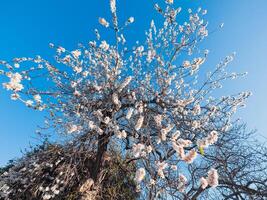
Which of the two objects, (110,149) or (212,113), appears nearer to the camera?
(110,149)

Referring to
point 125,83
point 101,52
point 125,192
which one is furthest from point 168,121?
point 101,52

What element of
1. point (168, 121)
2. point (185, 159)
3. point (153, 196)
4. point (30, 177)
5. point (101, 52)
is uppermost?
point (101, 52)

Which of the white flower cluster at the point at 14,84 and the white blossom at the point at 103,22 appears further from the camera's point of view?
the white blossom at the point at 103,22

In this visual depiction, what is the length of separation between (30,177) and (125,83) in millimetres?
2444

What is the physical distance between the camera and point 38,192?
545cm

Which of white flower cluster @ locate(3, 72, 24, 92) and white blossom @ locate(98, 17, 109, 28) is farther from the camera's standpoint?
white blossom @ locate(98, 17, 109, 28)

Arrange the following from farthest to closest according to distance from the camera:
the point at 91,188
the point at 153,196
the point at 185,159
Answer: the point at 91,188, the point at 185,159, the point at 153,196

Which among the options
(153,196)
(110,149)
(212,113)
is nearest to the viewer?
(153,196)

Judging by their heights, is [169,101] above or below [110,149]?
above

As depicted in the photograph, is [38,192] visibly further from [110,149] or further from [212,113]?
[212,113]

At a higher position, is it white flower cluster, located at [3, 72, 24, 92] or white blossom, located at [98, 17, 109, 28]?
white blossom, located at [98, 17, 109, 28]

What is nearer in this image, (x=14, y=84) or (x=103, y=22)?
(x=14, y=84)

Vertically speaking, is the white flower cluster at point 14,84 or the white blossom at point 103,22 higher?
the white blossom at point 103,22

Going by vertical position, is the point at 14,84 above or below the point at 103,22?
below
